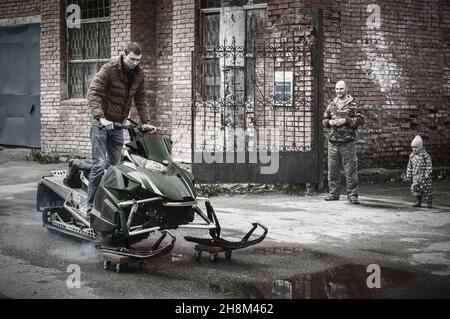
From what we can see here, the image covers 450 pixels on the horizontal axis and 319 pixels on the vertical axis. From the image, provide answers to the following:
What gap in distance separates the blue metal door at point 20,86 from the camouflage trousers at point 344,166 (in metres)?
8.01

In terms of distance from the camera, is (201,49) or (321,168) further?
(201,49)

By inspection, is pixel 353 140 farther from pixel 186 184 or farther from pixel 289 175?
pixel 186 184

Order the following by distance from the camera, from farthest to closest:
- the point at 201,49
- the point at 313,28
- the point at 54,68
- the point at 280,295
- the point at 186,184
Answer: the point at 54,68 → the point at 201,49 → the point at 313,28 → the point at 186,184 → the point at 280,295

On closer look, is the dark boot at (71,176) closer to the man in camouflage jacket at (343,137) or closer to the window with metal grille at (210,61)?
the man in camouflage jacket at (343,137)

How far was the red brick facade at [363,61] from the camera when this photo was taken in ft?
38.3

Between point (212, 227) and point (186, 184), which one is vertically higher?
point (186, 184)

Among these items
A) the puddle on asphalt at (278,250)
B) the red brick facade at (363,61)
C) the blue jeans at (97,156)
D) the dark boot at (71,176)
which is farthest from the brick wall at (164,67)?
the puddle on asphalt at (278,250)

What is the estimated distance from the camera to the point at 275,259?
664 cm

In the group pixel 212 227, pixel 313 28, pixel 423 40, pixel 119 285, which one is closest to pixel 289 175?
pixel 313 28

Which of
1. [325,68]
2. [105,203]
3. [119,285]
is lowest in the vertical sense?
[119,285]

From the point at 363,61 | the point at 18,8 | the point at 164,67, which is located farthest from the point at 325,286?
the point at 18,8

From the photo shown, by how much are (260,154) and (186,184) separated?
507 centimetres

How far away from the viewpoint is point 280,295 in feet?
17.5

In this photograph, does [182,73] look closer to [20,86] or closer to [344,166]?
[344,166]
